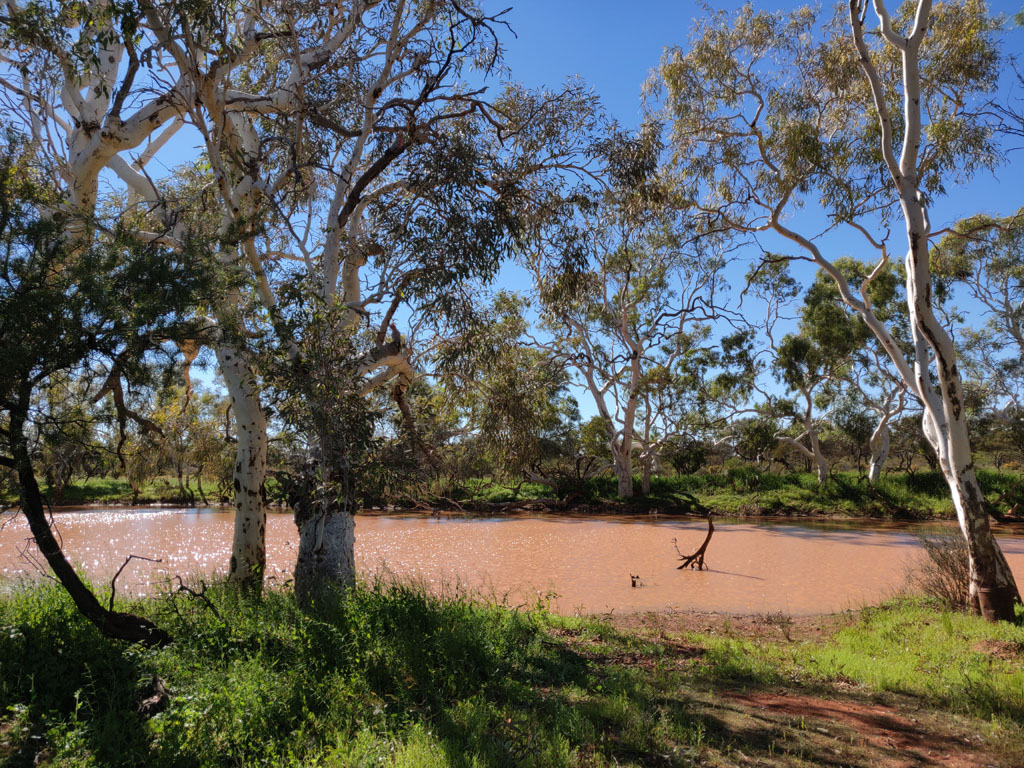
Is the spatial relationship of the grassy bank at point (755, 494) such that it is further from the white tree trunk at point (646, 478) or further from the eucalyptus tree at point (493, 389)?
the eucalyptus tree at point (493, 389)

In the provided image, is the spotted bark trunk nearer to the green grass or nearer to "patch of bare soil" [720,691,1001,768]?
the green grass

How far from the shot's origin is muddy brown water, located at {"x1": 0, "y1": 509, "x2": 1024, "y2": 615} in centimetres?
905

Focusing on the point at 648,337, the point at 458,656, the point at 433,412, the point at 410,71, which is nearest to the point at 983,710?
the point at 458,656

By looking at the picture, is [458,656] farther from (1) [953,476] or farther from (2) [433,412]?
(1) [953,476]

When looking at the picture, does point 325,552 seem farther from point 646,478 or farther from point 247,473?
point 646,478

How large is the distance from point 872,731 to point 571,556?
30.3 feet

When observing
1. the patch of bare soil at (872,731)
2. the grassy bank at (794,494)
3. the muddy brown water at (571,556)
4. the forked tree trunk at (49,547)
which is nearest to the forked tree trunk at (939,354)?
the muddy brown water at (571,556)

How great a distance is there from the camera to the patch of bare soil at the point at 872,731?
347 centimetres

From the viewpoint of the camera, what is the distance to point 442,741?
10.4ft

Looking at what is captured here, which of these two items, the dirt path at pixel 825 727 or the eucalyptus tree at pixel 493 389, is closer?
the dirt path at pixel 825 727

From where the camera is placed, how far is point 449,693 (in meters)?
4.04

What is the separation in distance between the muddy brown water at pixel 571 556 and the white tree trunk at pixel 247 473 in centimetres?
42

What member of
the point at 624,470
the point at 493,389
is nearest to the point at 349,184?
the point at 493,389

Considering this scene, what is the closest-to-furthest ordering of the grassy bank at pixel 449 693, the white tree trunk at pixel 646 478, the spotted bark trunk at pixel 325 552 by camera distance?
the grassy bank at pixel 449 693
the spotted bark trunk at pixel 325 552
the white tree trunk at pixel 646 478
